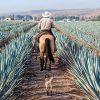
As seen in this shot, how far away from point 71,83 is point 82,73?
1.81 m

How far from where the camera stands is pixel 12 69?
25.1 feet

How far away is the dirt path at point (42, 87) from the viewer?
7239 millimetres

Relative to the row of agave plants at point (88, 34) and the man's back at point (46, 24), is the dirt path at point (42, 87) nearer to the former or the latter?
the man's back at point (46, 24)

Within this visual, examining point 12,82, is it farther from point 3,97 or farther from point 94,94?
point 94,94

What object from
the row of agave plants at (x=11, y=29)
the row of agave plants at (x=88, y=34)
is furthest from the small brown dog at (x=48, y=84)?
the row of agave plants at (x=11, y=29)

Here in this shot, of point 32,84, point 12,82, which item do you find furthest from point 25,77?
point 12,82

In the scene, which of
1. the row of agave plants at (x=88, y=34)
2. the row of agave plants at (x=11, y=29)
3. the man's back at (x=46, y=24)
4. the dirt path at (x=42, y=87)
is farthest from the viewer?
the row of agave plants at (x=11, y=29)

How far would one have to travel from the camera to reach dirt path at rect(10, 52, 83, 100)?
7.24 m

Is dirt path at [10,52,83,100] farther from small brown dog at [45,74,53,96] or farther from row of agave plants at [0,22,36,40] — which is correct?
row of agave plants at [0,22,36,40]

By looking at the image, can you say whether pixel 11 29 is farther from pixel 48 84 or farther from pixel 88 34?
pixel 48 84

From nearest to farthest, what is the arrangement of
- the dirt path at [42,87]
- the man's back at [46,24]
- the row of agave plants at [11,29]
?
1. the dirt path at [42,87]
2. the man's back at [46,24]
3. the row of agave plants at [11,29]

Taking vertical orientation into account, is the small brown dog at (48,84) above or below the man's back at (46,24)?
below

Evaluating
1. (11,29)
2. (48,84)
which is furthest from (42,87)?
(11,29)

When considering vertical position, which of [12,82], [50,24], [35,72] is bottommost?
[35,72]
